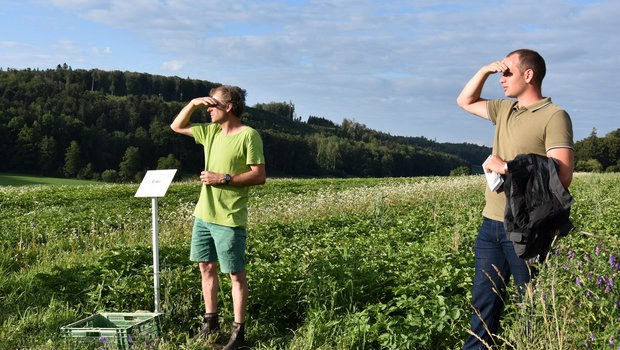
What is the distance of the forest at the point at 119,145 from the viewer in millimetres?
68062

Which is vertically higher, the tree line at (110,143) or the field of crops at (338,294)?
the tree line at (110,143)

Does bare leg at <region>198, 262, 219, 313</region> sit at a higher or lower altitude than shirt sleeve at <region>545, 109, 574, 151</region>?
lower

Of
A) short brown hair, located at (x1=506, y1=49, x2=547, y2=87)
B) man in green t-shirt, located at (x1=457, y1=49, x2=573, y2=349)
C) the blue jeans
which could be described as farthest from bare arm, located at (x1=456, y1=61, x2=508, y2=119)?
the blue jeans

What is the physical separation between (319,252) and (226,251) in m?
2.21

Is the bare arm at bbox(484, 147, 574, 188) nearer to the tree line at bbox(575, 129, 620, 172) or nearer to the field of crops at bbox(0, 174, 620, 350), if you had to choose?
the field of crops at bbox(0, 174, 620, 350)

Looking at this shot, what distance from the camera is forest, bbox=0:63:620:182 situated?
68.1 meters

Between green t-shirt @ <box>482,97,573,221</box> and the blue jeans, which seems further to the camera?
the blue jeans

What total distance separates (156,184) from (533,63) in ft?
11.9

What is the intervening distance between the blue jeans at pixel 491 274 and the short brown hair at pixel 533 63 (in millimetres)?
1012

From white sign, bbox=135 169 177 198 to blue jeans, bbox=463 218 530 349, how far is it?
9.75 ft

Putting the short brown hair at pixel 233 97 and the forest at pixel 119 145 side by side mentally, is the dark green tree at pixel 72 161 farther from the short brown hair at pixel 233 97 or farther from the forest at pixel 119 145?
the short brown hair at pixel 233 97

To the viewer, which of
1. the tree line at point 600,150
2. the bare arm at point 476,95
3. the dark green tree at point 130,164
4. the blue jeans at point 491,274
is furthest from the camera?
the tree line at point 600,150

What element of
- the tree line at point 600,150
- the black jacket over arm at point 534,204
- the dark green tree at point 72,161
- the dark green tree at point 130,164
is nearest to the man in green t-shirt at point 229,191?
the black jacket over arm at point 534,204

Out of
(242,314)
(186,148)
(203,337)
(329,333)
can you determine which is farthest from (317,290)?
(186,148)
